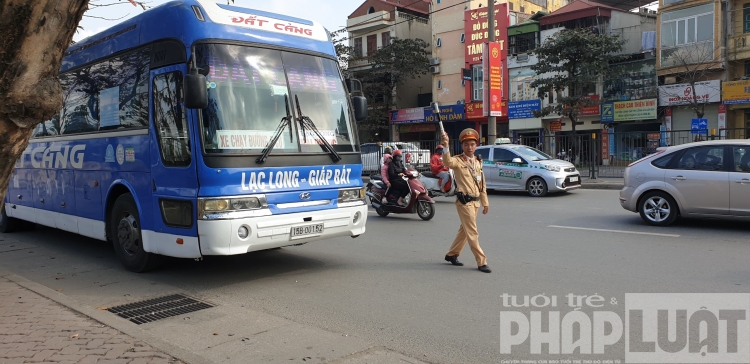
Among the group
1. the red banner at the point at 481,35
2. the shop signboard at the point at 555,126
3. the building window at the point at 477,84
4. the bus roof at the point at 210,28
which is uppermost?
the red banner at the point at 481,35

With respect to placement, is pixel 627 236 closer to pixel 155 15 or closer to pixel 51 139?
pixel 155 15

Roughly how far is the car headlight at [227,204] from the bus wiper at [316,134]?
108 centimetres

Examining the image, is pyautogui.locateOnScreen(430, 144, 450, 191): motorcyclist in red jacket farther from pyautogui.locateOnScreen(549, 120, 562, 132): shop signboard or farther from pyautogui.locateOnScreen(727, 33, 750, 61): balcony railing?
pyautogui.locateOnScreen(549, 120, 562, 132): shop signboard

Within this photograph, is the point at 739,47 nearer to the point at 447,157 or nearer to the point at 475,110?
the point at 475,110

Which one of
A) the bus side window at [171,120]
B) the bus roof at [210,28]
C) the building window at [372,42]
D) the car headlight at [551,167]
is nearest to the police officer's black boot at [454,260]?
the bus roof at [210,28]

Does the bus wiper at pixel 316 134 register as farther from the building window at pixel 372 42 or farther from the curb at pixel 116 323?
the building window at pixel 372 42

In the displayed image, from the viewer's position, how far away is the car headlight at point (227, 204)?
6.31 meters

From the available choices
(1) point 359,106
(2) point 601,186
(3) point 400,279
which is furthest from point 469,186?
(2) point 601,186

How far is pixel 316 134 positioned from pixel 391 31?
1448 inches

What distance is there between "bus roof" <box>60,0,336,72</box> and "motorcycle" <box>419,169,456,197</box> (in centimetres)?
721

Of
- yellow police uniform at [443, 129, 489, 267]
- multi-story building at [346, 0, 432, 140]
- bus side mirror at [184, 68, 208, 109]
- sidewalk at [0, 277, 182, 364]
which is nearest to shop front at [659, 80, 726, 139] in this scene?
multi-story building at [346, 0, 432, 140]

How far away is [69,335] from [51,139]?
18.0 ft

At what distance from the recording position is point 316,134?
23.8 feet

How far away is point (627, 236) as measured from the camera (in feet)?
31.2
